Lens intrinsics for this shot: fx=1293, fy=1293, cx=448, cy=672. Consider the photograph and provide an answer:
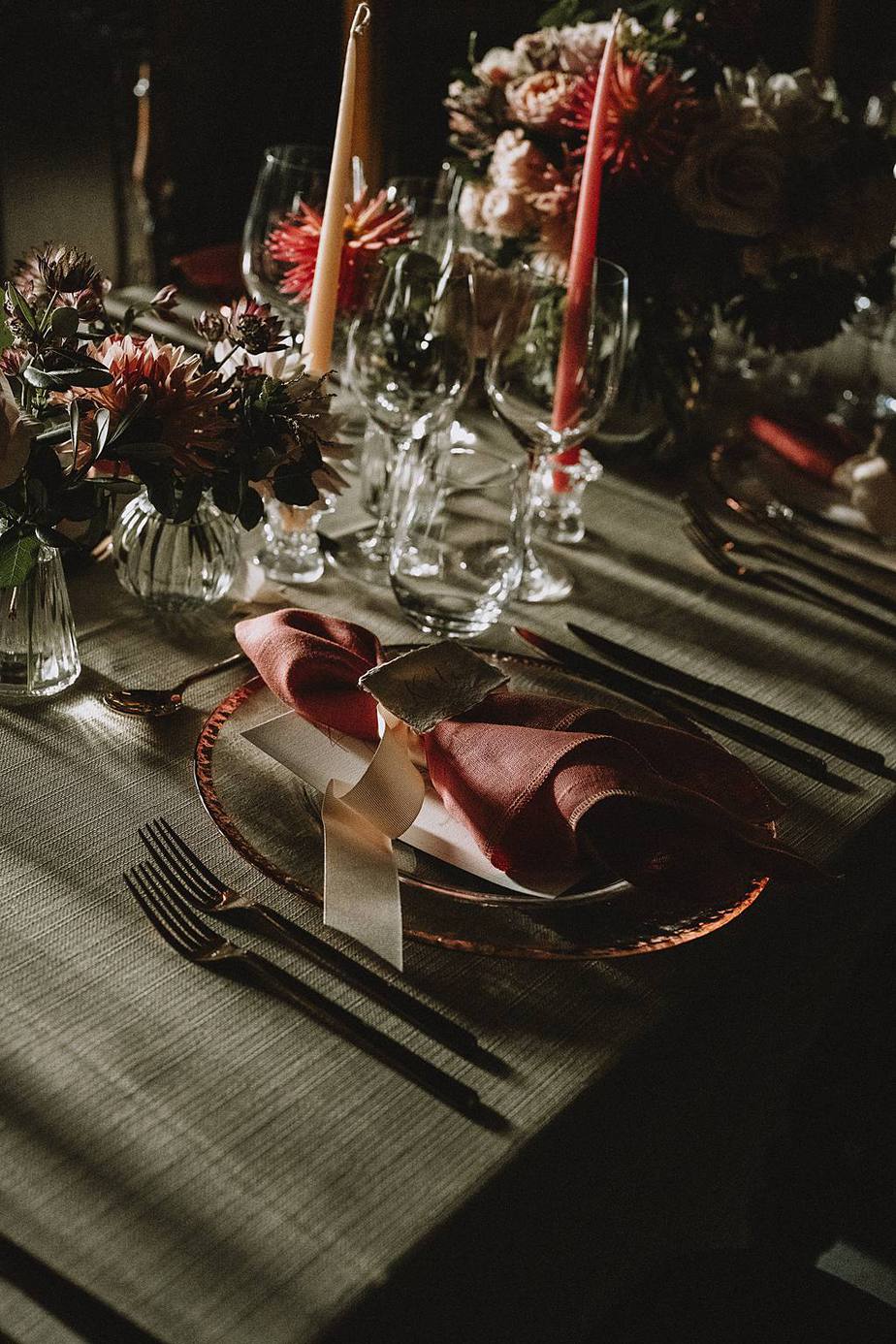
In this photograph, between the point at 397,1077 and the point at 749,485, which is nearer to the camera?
the point at 397,1077

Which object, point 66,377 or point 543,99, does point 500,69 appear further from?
point 66,377

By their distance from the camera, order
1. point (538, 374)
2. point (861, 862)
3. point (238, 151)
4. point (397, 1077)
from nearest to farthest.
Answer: point (397, 1077) → point (861, 862) → point (538, 374) → point (238, 151)

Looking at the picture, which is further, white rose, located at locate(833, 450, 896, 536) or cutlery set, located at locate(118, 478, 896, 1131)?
white rose, located at locate(833, 450, 896, 536)

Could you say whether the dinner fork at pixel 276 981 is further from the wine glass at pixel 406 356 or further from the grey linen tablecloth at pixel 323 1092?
the wine glass at pixel 406 356

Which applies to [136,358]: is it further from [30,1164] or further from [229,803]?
[30,1164]

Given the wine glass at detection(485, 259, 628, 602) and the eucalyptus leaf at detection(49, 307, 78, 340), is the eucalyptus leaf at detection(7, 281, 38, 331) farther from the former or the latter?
the wine glass at detection(485, 259, 628, 602)

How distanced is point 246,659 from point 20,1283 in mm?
504

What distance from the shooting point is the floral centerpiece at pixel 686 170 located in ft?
3.96


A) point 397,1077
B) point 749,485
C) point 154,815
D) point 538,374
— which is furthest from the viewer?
point 749,485

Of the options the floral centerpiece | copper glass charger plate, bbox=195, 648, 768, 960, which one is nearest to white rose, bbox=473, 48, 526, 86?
the floral centerpiece

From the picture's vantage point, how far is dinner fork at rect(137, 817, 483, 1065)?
0.61m

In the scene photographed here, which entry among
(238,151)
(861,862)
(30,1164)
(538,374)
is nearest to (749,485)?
(538,374)

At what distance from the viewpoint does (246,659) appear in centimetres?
92

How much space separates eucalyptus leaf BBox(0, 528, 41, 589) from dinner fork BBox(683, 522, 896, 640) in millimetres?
654
